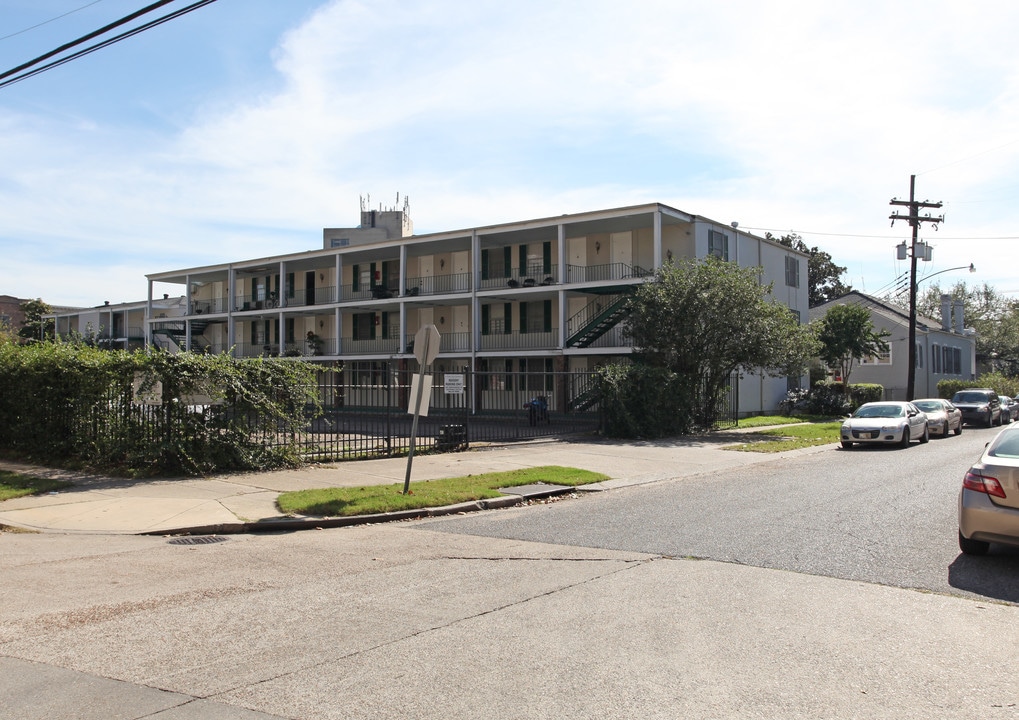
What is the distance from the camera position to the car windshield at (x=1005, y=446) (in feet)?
26.6

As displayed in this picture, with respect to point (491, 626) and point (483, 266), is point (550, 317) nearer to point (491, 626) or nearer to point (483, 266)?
point (483, 266)

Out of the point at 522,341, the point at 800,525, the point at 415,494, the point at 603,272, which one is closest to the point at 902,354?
the point at 603,272

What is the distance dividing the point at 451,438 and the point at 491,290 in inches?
745

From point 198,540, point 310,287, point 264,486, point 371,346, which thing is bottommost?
point 198,540

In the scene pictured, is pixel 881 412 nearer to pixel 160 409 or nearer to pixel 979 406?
pixel 979 406

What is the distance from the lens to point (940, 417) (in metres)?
27.5

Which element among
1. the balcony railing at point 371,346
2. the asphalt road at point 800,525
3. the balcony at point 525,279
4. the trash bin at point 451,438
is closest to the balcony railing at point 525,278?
the balcony at point 525,279

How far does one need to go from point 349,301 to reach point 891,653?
4069cm

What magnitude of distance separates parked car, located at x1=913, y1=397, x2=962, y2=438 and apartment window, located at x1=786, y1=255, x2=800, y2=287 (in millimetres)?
14813

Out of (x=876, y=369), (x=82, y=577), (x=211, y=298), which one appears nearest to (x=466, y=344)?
(x=211, y=298)

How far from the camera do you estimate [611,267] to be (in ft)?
119

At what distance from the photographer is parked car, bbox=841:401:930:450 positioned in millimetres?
22250

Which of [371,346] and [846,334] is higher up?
[846,334]

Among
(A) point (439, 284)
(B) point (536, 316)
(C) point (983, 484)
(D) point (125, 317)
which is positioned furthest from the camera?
(D) point (125, 317)
